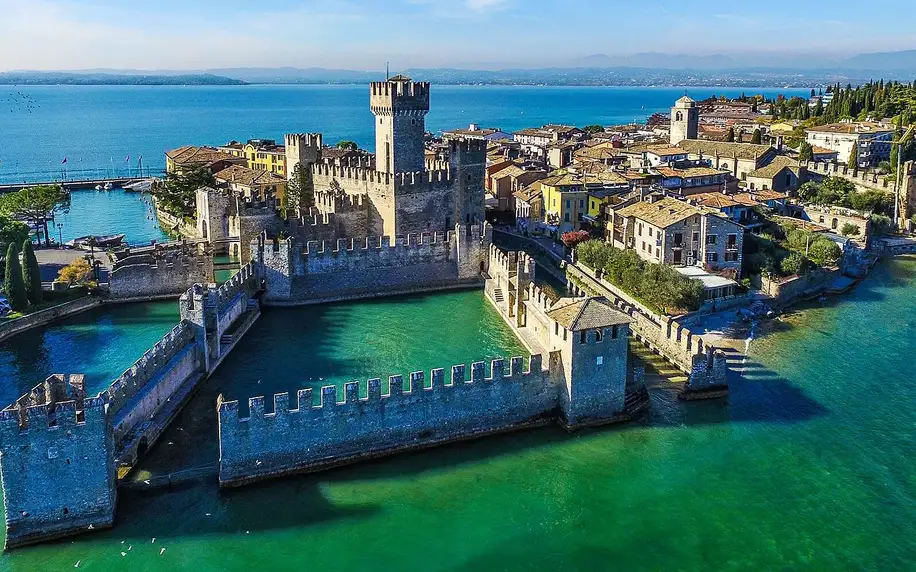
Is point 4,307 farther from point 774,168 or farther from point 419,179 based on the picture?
point 774,168

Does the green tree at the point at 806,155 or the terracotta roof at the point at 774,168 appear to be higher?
the green tree at the point at 806,155

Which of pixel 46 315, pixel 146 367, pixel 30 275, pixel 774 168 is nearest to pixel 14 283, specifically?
pixel 30 275

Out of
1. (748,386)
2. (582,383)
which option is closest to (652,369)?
(748,386)

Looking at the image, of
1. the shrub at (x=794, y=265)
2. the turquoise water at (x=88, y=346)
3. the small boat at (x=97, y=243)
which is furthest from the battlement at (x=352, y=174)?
the shrub at (x=794, y=265)

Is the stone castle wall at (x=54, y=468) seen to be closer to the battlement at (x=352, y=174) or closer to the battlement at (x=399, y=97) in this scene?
the battlement at (x=352, y=174)

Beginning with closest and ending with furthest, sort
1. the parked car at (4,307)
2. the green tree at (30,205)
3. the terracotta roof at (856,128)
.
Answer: the parked car at (4,307) → the green tree at (30,205) → the terracotta roof at (856,128)

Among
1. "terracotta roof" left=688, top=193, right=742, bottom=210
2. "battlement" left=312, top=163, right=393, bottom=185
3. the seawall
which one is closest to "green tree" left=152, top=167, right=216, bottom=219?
"battlement" left=312, top=163, right=393, bottom=185
